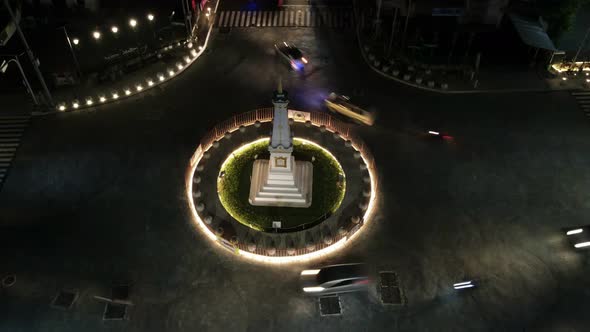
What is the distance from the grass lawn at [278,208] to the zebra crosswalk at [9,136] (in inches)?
791

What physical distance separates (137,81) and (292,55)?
58.1 feet

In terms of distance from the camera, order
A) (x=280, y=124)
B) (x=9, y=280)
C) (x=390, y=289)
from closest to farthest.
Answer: (x=390, y=289), (x=9, y=280), (x=280, y=124)

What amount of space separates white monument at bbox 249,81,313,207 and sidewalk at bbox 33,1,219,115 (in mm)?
17975

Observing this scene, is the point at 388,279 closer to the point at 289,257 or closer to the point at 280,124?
the point at 289,257

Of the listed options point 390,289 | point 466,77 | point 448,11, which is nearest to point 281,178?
point 390,289

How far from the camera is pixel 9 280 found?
34.6m

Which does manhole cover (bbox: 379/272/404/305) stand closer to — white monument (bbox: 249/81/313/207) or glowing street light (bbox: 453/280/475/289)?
glowing street light (bbox: 453/280/475/289)

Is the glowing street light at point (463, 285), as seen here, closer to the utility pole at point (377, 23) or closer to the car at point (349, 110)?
the car at point (349, 110)

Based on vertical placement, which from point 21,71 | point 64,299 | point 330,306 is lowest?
point 64,299

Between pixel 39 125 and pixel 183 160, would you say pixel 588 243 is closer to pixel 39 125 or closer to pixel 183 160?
pixel 183 160

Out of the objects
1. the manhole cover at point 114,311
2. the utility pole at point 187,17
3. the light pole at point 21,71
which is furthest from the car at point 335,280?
the utility pole at point 187,17

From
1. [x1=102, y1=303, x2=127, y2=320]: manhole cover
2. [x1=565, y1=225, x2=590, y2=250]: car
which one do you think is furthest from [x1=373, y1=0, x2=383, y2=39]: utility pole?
[x1=102, y1=303, x2=127, y2=320]: manhole cover

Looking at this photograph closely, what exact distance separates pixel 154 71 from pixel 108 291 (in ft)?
88.7

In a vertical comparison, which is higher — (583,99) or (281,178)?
(583,99)
